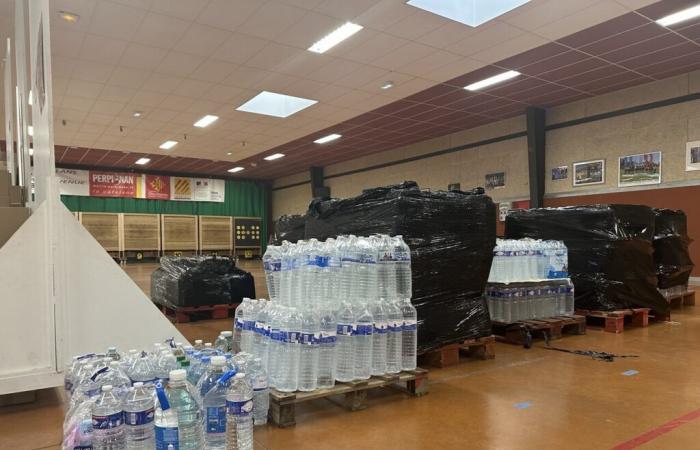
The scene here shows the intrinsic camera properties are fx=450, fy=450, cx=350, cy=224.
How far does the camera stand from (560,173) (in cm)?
1129

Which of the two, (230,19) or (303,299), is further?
(230,19)

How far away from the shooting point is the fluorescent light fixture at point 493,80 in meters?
8.88

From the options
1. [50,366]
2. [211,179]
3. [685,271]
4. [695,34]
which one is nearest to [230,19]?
[50,366]

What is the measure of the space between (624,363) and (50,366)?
4639 mm

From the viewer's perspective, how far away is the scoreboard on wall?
2197 cm

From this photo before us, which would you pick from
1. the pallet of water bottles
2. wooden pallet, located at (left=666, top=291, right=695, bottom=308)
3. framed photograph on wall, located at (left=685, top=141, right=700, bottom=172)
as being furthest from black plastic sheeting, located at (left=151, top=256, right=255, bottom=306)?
framed photograph on wall, located at (left=685, top=141, right=700, bottom=172)

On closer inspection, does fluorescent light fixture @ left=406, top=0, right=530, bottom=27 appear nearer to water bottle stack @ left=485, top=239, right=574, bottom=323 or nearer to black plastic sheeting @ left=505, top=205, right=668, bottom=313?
black plastic sheeting @ left=505, top=205, right=668, bottom=313

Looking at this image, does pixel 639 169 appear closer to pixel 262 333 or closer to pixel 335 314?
pixel 335 314

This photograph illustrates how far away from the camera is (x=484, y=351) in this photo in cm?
422

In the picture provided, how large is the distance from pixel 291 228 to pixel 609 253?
477cm

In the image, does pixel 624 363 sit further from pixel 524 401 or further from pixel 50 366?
pixel 50 366

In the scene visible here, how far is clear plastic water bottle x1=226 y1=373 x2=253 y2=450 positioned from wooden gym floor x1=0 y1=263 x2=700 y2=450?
0.47 metres

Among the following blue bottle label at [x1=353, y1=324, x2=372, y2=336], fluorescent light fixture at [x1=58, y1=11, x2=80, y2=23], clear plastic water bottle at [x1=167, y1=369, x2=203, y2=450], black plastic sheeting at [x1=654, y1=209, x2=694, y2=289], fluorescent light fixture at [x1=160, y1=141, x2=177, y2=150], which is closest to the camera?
clear plastic water bottle at [x1=167, y1=369, x2=203, y2=450]

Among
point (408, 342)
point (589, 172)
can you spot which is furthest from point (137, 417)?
point (589, 172)
